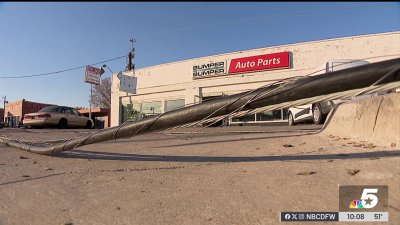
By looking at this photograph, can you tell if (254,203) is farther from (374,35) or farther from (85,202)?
(374,35)

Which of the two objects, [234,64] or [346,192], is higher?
[234,64]

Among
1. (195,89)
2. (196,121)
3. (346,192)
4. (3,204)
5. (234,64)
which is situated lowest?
(3,204)

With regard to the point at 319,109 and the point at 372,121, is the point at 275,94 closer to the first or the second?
the point at 372,121

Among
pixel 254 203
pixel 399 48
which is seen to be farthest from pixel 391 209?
pixel 399 48

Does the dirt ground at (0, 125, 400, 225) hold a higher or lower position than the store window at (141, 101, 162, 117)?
lower

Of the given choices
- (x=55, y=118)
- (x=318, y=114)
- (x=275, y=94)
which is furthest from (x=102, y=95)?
(x=275, y=94)

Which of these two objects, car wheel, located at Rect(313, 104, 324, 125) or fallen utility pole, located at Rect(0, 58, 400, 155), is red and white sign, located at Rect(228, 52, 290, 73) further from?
fallen utility pole, located at Rect(0, 58, 400, 155)

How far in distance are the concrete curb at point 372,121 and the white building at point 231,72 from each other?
10691 mm

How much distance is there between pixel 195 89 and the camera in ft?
91.6

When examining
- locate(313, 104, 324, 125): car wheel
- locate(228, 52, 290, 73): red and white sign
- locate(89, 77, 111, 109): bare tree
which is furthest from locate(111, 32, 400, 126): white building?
locate(89, 77, 111, 109): bare tree

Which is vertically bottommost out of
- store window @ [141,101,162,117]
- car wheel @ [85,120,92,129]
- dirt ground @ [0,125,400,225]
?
dirt ground @ [0,125,400,225]

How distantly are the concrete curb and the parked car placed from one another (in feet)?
56.9

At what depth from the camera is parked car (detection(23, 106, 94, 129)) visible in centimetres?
2025

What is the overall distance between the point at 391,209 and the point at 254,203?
118 cm
